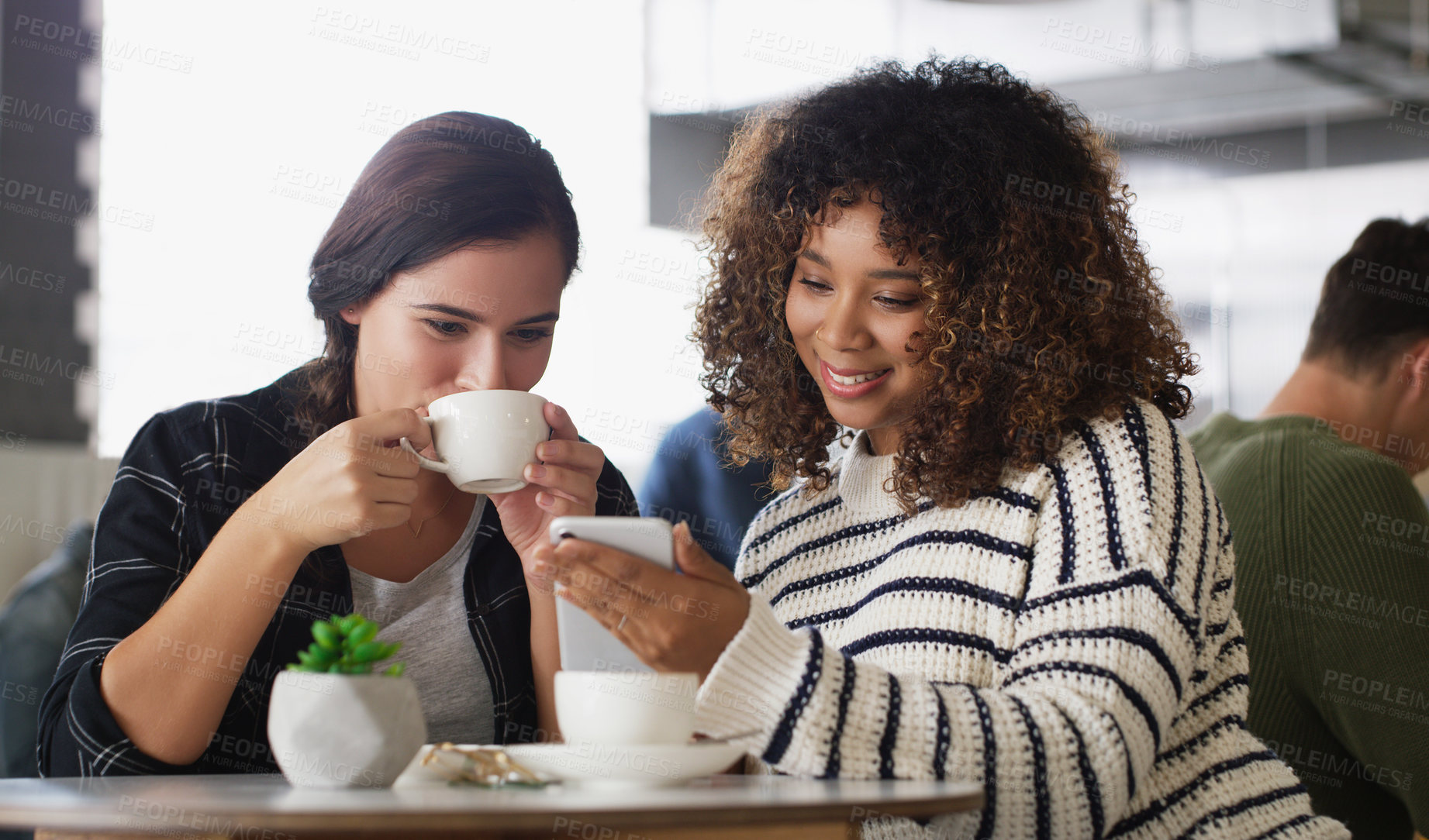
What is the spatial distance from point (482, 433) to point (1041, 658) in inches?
24.0

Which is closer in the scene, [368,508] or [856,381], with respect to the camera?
[368,508]

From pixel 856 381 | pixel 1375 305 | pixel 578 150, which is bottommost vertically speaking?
pixel 856 381

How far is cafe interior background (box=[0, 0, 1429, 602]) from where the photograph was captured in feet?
9.29

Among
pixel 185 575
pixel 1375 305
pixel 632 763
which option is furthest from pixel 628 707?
pixel 1375 305

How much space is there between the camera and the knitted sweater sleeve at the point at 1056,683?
0.90 m

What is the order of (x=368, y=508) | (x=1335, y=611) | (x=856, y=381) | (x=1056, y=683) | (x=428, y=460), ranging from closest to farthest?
1. (x=1056, y=683)
2. (x=368, y=508)
3. (x=428, y=460)
4. (x=856, y=381)
5. (x=1335, y=611)

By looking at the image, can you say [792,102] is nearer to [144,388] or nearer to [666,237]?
[144,388]

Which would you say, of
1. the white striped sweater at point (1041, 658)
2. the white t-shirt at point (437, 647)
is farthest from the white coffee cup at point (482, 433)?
the white striped sweater at point (1041, 658)

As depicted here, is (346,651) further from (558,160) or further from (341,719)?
(558,160)

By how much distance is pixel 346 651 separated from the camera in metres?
0.85

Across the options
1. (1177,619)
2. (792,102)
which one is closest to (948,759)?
(1177,619)

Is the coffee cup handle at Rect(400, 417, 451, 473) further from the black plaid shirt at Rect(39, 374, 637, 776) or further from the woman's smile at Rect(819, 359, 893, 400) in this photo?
the woman's smile at Rect(819, 359, 893, 400)

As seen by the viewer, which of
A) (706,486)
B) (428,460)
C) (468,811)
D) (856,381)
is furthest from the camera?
(706,486)

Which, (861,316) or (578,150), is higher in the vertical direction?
(578,150)
